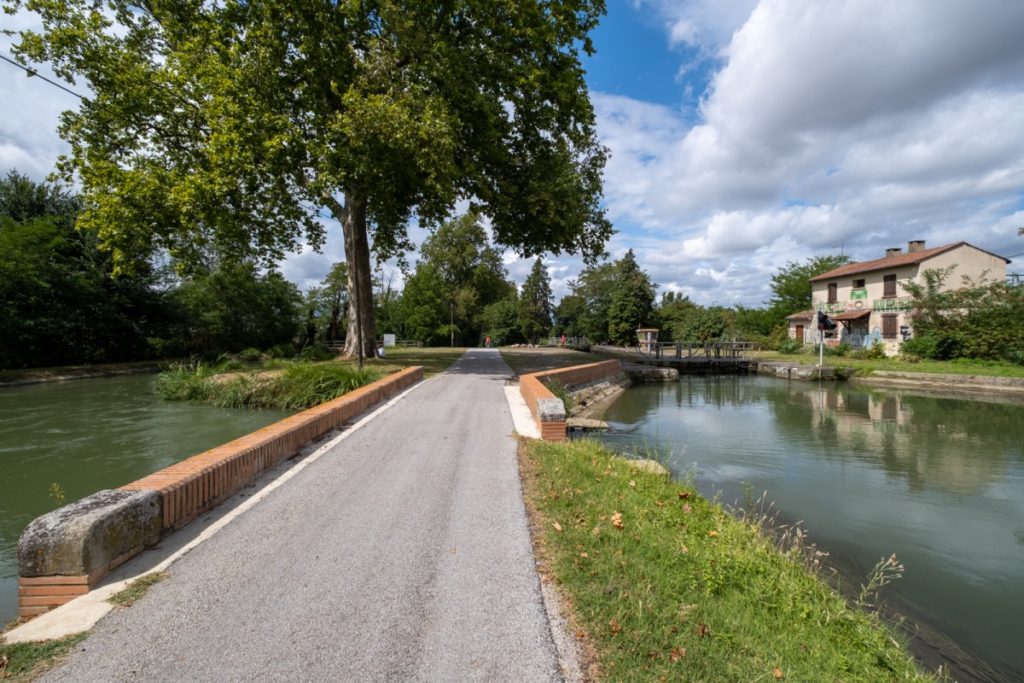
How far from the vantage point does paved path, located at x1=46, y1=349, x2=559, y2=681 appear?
8.39 feet

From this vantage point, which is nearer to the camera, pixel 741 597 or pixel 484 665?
pixel 484 665

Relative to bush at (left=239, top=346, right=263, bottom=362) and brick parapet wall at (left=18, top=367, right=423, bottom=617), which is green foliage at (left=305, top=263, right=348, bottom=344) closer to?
bush at (left=239, top=346, right=263, bottom=362)

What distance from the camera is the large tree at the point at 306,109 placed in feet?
48.3

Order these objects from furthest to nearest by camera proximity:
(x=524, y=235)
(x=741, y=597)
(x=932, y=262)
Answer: (x=932, y=262), (x=524, y=235), (x=741, y=597)

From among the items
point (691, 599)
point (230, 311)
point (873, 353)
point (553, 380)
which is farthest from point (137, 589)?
point (873, 353)

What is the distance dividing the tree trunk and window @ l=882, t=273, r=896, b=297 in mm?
31965

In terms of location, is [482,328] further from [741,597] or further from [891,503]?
[741,597]

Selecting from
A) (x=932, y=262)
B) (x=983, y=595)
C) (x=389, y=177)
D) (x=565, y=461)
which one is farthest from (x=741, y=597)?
(x=932, y=262)

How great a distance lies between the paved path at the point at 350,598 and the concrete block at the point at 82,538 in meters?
0.41

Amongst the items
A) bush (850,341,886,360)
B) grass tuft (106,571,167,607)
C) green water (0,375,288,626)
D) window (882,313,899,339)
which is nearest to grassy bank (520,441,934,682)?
grass tuft (106,571,167,607)

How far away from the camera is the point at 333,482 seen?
554cm

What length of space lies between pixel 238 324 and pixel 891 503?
33.4m

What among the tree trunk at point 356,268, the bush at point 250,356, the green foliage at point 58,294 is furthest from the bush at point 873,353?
Result: the green foliage at point 58,294

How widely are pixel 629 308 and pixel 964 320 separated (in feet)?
83.7
